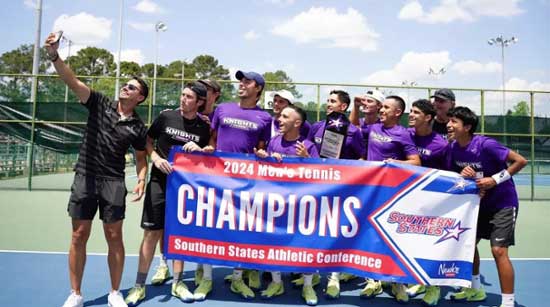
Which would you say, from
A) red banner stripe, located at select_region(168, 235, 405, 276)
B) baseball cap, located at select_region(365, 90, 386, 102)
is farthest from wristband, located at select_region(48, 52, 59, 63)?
baseball cap, located at select_region(365, 90, 386, 102)

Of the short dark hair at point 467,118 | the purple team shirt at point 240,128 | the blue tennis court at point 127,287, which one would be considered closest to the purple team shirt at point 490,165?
the short dark hair at point 467,118

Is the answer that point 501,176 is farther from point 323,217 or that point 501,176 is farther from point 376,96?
point 323,217

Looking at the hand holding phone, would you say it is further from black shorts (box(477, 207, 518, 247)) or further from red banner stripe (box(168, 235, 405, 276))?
black shorts (box(477, 207, 518, 247))

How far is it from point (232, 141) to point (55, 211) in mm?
6717

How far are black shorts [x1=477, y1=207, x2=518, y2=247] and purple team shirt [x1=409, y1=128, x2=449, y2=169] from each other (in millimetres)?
644

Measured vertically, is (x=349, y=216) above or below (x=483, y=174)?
below

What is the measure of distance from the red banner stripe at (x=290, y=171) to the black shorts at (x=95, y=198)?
0.66 m

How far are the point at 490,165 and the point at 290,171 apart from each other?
195 centimetres

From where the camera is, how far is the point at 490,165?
4.11m

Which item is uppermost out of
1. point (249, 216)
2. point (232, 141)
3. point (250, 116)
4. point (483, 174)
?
point (250, 116)

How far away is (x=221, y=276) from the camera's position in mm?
4996

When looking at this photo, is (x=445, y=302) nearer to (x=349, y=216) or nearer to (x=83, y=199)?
(x=349, y=216)

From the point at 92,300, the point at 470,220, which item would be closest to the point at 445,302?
the point at 470,220

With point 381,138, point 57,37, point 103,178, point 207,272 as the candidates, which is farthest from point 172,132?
point 381,138
